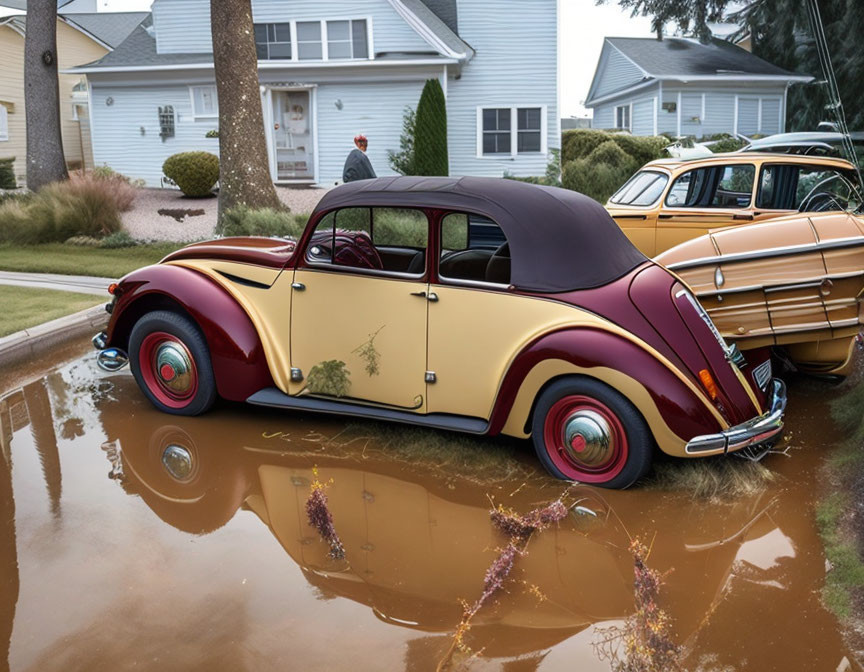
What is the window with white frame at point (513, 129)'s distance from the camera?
904 inches

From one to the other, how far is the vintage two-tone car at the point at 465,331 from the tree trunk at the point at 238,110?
8.43 metres

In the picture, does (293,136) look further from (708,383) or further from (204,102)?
(708,383)

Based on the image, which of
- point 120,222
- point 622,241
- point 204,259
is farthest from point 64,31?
point 622,241

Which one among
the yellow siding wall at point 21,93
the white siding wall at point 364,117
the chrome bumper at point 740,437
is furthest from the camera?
the yellow siding wall at point 21,93

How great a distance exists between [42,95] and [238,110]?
6.09 meters

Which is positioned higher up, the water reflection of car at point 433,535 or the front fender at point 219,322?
the front fender at point 219,322

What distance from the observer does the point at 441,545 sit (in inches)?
170

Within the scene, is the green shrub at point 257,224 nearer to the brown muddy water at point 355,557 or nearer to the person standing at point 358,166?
the person standing at point 358,166

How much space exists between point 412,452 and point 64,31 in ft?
107

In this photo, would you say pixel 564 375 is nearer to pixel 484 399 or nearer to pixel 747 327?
pixel 484 399

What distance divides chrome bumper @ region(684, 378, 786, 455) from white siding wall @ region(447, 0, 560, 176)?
18.9 m

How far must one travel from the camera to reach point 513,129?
22984 mm

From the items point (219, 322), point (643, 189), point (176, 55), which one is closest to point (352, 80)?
point (176, 55)

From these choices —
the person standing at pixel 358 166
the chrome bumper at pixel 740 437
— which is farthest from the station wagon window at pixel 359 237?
the person standing at pixel 358 166
